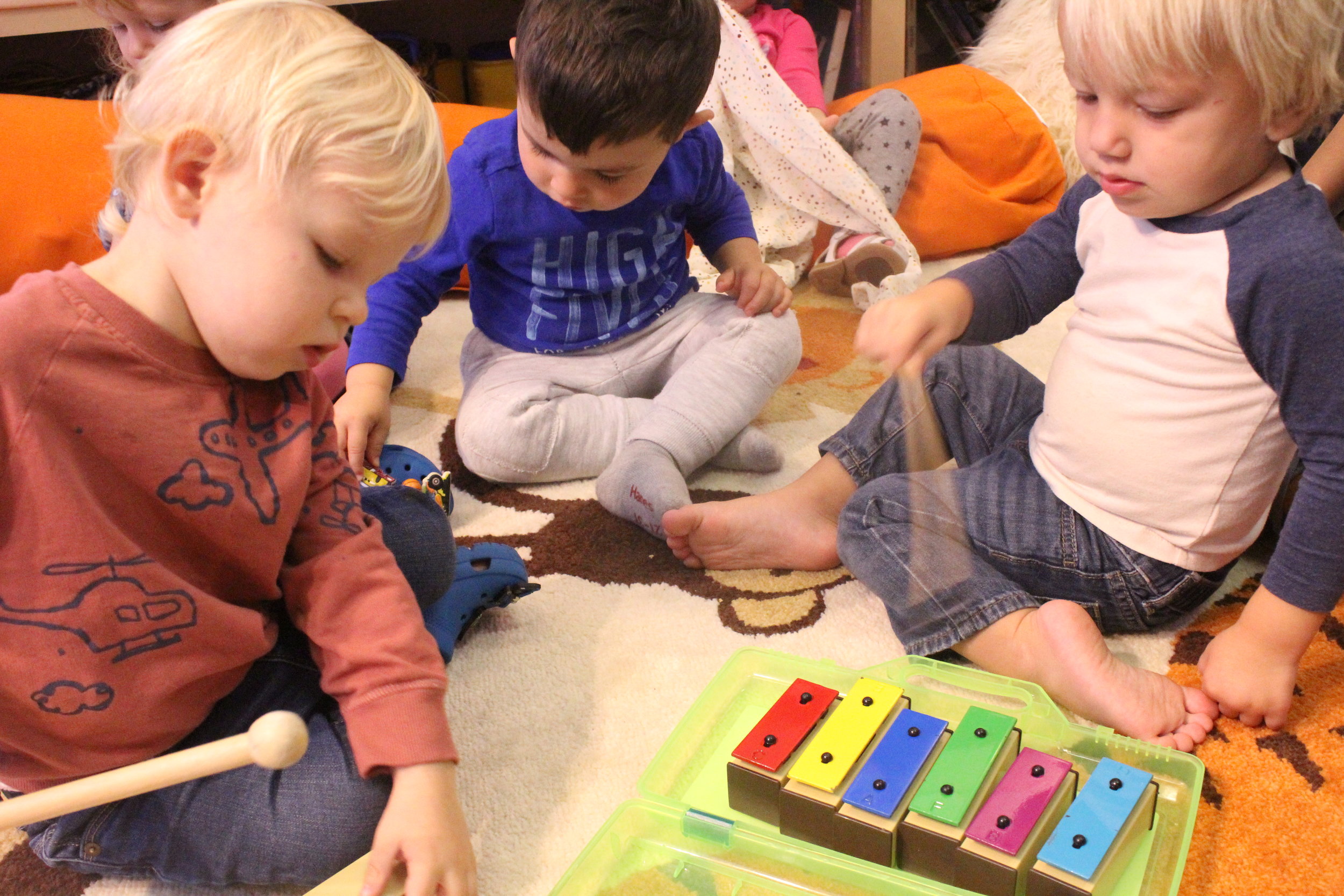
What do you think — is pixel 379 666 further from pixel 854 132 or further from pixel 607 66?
pixel 854 132

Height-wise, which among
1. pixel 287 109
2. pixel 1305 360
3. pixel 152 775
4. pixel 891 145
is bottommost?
pixel 891 145

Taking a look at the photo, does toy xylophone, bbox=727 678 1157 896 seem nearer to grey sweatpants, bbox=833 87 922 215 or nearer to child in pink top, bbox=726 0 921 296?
child in pink top, bbox=726 0 921 296

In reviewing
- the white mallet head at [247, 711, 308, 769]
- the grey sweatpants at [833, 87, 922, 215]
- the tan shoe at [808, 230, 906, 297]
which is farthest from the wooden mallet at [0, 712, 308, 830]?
the grey sweatpants at [833, 87, 922, 215]

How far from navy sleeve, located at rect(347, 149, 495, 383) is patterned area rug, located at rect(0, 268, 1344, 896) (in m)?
0.14

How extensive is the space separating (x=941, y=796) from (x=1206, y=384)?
0.34 m

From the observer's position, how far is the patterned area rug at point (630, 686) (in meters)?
0.64

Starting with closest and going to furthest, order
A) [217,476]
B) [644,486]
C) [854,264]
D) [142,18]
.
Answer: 1. [217,476]
2. [644,486]
3. [142,18]
4. [854,264]


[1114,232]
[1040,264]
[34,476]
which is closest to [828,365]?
[1040,264]

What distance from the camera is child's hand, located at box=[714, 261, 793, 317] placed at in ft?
3.74

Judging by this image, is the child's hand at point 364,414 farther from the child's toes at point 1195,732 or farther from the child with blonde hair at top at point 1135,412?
the child's toes at point 1195,732

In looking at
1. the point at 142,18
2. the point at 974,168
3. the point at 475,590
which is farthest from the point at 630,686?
the point at 974,168

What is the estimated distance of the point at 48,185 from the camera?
4.38ft

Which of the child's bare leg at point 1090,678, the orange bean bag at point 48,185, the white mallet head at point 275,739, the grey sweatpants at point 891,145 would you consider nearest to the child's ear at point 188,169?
the white mallet head at point 275,739

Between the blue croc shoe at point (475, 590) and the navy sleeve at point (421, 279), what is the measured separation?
0.26 m
